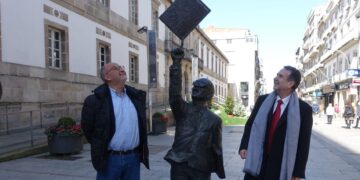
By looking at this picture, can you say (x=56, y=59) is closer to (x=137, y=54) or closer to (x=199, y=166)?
(x=137, y=54)

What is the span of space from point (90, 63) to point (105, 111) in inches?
531

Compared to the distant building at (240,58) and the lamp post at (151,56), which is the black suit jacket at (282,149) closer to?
the lamp post at (151,56)

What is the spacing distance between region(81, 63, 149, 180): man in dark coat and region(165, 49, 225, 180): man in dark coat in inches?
20.3

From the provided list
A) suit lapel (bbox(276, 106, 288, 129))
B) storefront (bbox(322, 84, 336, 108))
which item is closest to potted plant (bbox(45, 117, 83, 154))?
suit lapel (bbox(276, 106, 288, 129))

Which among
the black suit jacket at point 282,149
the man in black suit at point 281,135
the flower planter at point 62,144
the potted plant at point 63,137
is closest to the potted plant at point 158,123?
the potted plant at point 63,137

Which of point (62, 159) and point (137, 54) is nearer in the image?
point (62, 159)

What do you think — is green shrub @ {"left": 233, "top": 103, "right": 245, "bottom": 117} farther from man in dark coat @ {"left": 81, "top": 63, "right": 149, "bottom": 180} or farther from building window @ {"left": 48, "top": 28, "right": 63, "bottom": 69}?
man in dark coat @ {"left": 81, "top": 63, "right": 149, "bottom": 180}

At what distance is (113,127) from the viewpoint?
3.56m

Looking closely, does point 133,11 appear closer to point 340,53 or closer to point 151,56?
point 151,56

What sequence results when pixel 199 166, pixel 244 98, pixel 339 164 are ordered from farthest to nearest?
pixel 244 98 < pixel 339 164 < pixel 199 166

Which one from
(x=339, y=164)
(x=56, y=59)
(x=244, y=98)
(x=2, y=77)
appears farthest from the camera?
(x=244, y=98)

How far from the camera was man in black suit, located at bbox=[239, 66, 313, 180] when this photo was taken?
12.0ft

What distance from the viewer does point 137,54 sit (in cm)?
2273

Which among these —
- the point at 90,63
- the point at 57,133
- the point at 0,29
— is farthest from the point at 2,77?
the point at 90,63
